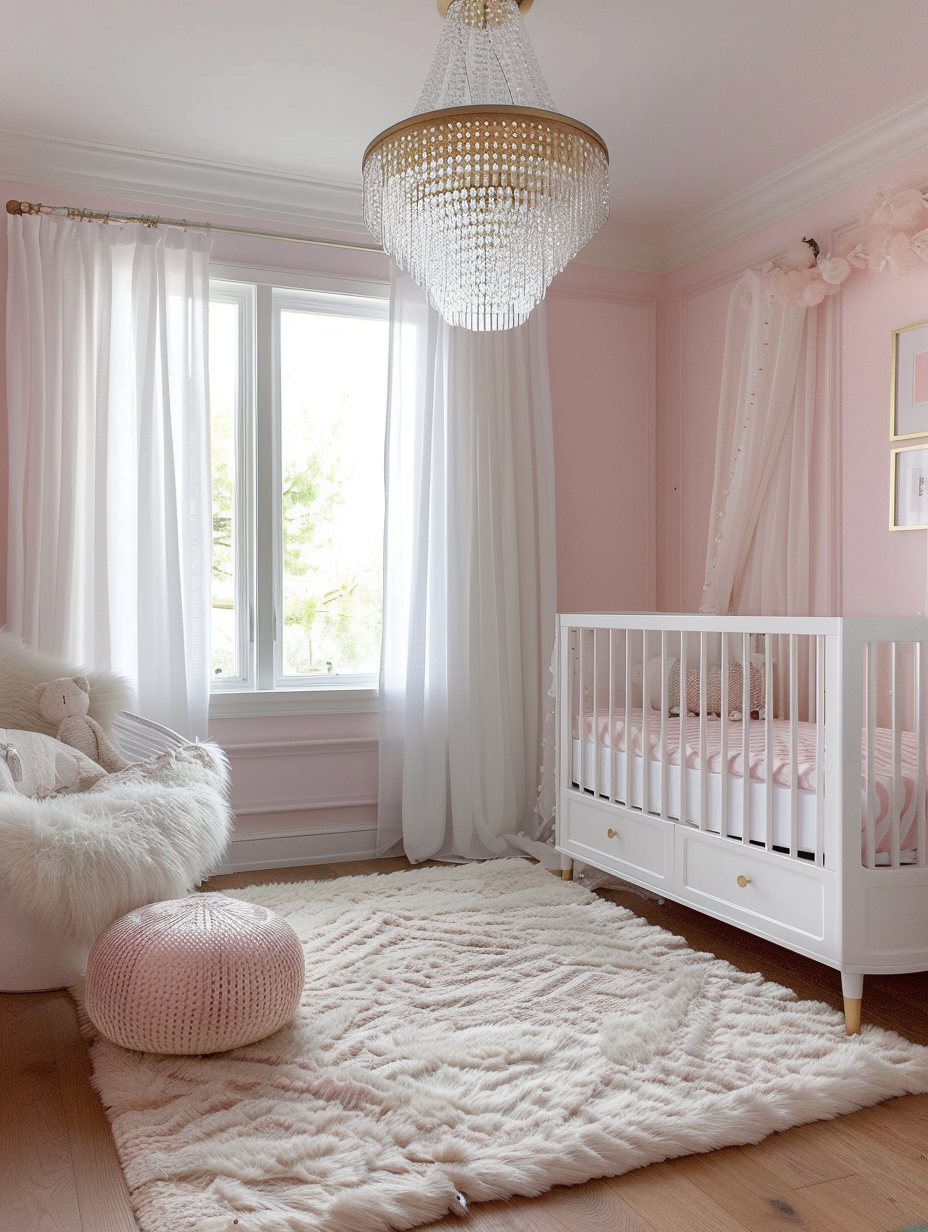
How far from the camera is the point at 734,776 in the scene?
2402mm

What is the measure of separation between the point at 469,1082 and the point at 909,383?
2272 mm

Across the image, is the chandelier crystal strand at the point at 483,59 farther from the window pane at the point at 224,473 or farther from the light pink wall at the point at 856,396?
the window pane at the point at 224,473

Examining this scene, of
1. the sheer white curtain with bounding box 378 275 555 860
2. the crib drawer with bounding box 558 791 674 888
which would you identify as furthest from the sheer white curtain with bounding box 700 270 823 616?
the crib drawer with bounding box 558 791 674 888

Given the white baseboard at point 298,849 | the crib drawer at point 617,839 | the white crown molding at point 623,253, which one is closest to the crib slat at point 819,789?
the crib drawer at point 617,839

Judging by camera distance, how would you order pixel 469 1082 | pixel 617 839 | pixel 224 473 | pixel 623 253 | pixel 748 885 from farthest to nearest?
pixel 623 253 < pixel 224 473 < pixel 617 839 < pixel 748 885 < pixel 469 1082

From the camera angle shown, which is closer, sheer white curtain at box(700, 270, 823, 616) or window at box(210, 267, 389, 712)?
sheer white curtain at box(700, 270, 823, 616)

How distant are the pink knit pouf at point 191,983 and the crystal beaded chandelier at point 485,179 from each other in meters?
1.42

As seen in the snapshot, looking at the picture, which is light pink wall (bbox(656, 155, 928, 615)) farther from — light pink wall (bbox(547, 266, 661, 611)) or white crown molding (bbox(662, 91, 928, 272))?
light pink wall (bbox(547, 266, 661, 611))

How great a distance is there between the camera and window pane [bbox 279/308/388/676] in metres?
3.59

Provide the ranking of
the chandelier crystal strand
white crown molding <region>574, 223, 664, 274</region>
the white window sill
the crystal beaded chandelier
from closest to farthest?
the crystal beaded chandelier < the chandelier crystal strand < the white window sill < white crown molding <region>574, 223, 664, 274</region>

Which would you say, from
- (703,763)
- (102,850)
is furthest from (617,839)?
(102,850)

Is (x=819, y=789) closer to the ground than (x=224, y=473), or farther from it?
closer to the ground

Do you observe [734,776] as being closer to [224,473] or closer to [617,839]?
[617,839]

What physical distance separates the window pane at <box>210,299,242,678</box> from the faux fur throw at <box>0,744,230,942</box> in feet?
3.72
